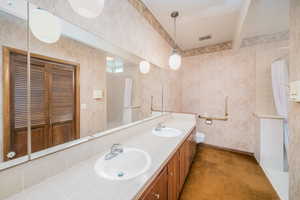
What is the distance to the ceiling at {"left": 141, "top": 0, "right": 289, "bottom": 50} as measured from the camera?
152 cm

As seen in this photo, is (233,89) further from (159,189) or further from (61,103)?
(61,103)

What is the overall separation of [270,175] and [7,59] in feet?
10.6

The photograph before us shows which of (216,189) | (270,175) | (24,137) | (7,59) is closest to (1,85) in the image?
(7,59)

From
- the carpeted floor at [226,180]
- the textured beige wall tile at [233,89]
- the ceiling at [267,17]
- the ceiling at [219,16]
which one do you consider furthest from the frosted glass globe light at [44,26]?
the textured beige wall tile at [233,89]

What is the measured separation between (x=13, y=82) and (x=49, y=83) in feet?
0.49

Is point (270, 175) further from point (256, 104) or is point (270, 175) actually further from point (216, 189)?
point (256, 104)

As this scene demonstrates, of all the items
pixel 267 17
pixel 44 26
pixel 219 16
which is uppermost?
pixel 219 16

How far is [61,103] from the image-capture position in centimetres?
79

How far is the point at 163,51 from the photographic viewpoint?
2.26 m

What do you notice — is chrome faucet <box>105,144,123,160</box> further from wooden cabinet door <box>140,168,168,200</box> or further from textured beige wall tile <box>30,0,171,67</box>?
textured beige wall tile <box>30,0,171,67</box>

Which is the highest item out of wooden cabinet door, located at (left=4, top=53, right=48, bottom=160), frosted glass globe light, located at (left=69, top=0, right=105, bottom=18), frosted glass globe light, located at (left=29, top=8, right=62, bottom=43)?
frosted glass globe light, located at (left=69, top=0, right=105, bottom=18)

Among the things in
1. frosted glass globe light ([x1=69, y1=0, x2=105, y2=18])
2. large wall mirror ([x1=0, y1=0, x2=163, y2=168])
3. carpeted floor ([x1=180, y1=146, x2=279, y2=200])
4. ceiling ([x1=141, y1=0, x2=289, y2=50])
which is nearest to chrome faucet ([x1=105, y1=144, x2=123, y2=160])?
large wall mirror ([x1=0, y1=0, x2=163, y2=168])

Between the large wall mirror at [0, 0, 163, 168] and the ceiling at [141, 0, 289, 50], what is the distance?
1.17 meters

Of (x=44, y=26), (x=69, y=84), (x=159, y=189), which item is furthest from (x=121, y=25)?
(x=159, y=189)
